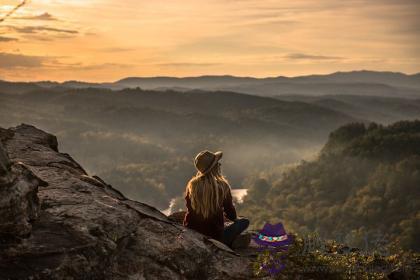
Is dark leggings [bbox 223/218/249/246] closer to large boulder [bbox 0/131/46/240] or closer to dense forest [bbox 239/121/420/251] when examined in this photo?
large boulder [bbox 0/131/46/240]

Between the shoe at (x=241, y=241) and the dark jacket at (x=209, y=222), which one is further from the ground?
the dark jacket at (x=209, y=222)

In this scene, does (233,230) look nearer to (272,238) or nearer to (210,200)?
(272,238)

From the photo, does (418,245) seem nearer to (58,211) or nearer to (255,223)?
(255,223)

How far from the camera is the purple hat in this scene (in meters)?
9.06

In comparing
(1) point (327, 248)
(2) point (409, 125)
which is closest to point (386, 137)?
(2) point (409, 125)

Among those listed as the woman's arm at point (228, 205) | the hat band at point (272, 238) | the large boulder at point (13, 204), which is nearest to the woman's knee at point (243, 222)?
the woman's arm at point (228, 205)

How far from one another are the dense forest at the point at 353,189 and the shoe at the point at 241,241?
110 m

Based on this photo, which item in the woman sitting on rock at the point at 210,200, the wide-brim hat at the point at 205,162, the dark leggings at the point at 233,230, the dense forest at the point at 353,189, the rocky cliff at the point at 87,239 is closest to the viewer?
the rocky cliff at the point at 87,239

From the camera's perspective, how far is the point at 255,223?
142m

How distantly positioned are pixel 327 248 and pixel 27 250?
6834mm

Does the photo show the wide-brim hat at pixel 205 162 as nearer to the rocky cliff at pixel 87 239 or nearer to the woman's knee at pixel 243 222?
the rocky cliff at pixel 87 239

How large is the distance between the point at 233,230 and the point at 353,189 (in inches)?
6146

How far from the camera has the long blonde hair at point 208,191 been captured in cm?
902

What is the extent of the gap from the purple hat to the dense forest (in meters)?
111
